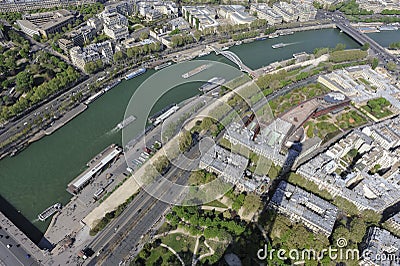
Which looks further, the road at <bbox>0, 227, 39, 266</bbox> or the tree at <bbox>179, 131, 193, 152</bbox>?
the tree at <bbox>179, 131, 193, 152</bbox>

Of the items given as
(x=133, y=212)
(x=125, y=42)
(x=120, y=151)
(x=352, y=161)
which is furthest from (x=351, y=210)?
(x=125, y=42)

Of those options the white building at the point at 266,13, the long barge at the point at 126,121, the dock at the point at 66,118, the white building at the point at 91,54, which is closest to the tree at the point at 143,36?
the white building at the point at 91,54

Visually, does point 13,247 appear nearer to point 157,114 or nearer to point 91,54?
point 157,114

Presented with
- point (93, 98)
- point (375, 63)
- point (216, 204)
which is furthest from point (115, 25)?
point (375, 63)

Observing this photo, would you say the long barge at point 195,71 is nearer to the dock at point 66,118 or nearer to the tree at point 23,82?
the dock at point 66,118

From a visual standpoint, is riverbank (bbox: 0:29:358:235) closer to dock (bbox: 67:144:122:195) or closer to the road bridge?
dock (bbox: 67:144:122:195)

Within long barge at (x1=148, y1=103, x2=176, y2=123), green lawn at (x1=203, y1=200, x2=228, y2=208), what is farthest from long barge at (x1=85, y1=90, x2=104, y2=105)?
green lawn at (x1=203, y1=200, x2=228, y2=208)
